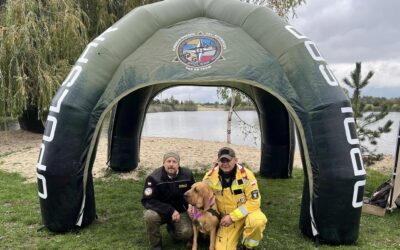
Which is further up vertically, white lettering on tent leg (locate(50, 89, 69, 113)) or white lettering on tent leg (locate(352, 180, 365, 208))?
white lettering on tent leg (locate(50, 89, 69, 113))

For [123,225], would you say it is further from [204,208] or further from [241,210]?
[241,210]

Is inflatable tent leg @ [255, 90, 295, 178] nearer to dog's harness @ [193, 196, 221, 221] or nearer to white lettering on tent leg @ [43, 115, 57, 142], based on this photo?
dog's harness @ [193, 196, 221, 221]

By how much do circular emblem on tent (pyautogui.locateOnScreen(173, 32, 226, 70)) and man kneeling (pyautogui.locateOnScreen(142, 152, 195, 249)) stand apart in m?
1.22

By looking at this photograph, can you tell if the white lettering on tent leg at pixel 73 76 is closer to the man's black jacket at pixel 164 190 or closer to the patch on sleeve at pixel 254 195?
the man's black jacket at pixel 164 190

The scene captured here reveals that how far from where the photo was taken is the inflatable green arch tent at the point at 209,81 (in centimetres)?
427

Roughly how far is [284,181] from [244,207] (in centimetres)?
407

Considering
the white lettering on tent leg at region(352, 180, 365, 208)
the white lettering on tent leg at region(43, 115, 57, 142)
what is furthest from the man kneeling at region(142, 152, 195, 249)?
the white lettering on tent leg at region(352, 180, 365, 208)

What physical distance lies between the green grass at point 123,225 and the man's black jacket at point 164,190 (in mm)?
531

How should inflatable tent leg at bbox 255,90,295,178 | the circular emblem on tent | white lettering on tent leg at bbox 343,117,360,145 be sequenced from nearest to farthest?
white lettering on tent leg at bbox 343,117,360,145, the circular emblem on tent, inflatable tent leg at bbox 255,90,295,178

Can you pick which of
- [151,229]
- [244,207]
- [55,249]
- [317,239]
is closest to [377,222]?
[317,239]

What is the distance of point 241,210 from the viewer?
396 cm

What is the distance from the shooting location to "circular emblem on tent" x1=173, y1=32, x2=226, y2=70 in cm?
488

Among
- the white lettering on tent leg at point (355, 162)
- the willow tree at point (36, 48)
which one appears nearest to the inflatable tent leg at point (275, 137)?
the white lettering on tent leg at point (355, 162)

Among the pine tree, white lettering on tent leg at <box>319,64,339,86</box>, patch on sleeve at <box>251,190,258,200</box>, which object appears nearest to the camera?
patch on sleeve at <box>251,190,258,200</box>
